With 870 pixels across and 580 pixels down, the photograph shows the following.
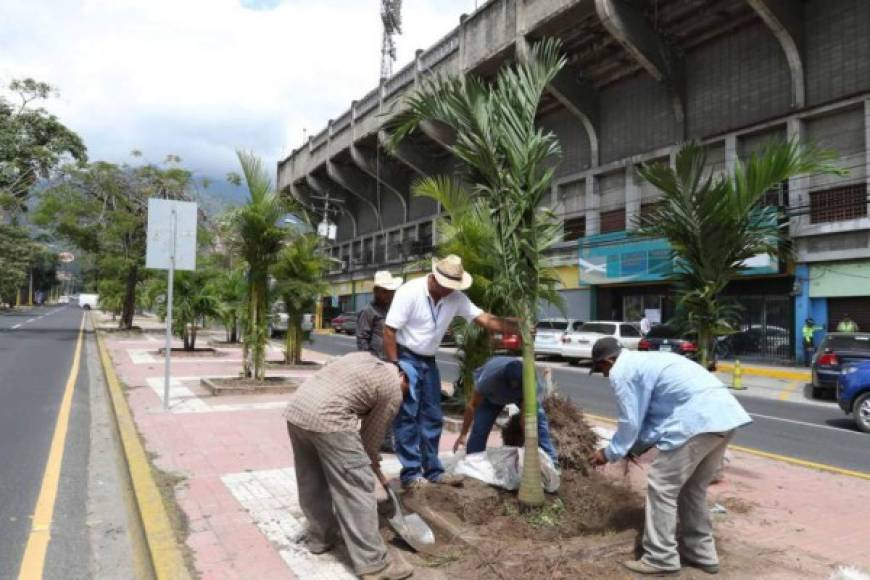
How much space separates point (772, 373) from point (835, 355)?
5.77m

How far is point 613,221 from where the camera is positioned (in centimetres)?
2622

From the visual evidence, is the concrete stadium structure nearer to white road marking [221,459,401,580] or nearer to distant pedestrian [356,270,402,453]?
distant pedestrian [356,270,402,453]

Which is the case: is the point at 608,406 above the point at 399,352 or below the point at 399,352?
below

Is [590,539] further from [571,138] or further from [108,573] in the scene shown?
[571,138]

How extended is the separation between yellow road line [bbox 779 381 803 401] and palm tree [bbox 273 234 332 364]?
1118 cm

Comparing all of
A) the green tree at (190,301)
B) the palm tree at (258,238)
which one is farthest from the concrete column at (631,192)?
the palm tree at (258,238)

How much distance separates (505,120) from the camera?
14.1 ft

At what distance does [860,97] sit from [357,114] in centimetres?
2968

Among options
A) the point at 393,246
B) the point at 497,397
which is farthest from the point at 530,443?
the point at 393,246

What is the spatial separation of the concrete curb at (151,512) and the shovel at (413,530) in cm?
122

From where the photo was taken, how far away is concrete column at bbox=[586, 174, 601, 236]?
26.7 m

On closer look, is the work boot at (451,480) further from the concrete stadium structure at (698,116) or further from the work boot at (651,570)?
the concrete stadium structure at (698,116)

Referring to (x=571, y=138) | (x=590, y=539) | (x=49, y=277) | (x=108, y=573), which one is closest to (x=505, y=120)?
(x=590, y=539)

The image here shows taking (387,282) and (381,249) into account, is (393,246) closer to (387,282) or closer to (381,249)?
(381,249)
